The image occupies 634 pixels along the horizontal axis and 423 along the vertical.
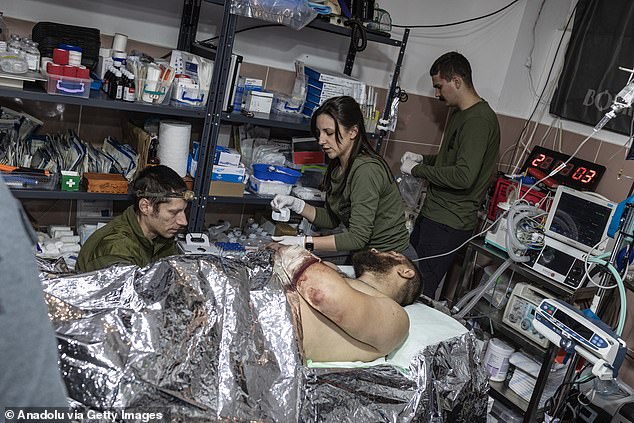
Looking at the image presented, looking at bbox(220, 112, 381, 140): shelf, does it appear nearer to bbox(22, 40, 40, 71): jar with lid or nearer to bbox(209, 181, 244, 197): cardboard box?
bbox(209, 181, 244, 197): cardboard box

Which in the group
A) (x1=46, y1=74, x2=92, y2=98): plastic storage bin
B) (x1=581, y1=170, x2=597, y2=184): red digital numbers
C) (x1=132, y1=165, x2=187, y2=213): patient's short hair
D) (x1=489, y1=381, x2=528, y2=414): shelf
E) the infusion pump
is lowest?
(x1=489, y1=381, x2=528, y2=414): shelf

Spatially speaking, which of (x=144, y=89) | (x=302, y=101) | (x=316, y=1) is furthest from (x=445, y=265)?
(x=144, y=89)

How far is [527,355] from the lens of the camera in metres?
3.02

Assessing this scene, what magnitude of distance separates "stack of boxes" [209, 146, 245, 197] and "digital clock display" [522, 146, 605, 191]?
5.85ft

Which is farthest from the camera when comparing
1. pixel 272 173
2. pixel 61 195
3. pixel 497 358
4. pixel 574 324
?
pixel 497 358

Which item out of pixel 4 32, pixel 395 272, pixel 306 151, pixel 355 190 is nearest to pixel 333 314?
pixel 395 272

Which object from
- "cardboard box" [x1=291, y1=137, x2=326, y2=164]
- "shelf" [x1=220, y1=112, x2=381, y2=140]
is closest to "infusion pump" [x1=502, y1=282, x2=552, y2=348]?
"shelf" [x1=220, y1=112, x2=381, y2=140]

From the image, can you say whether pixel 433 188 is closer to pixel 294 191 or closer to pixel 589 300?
pixel 294 191

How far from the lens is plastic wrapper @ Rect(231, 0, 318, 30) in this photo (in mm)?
2492

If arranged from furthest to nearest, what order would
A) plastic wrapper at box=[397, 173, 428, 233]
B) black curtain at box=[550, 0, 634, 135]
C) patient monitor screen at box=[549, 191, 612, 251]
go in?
plastic wrapper at box=[397, 173, 428, 233] → black curtain at box=[550, 0, 634, 135] → patient monitor screen at box=[549, 191, 612, 251]

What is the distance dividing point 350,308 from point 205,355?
1.50 feet

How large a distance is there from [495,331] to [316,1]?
6.76 ft

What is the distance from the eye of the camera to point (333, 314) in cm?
165

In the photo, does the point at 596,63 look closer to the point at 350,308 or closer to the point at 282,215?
the point at 282,215
